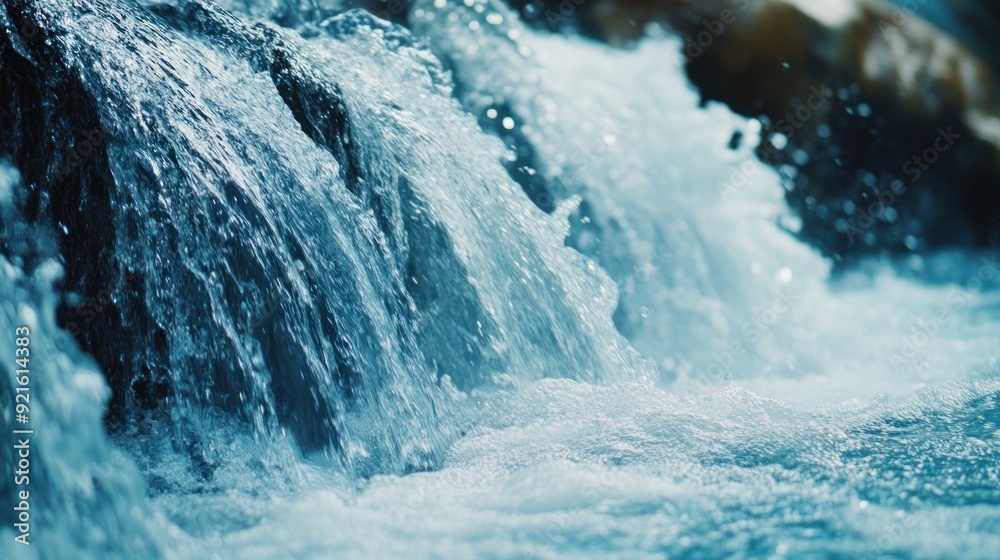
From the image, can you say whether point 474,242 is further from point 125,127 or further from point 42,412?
point 42,412

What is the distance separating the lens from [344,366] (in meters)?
2.53

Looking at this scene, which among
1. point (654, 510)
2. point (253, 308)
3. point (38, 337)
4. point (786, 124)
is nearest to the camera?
point (654, 510)

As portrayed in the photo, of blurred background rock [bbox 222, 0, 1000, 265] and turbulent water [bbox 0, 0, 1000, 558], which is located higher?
blurred background rock [bbox 222, 0, 1000, 265]

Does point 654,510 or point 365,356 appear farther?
point 365,356

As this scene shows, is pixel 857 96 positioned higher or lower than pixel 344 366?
higher

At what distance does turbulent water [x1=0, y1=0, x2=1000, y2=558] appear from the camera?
1890mm

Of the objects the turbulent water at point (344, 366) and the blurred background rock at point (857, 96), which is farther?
the blurred background rock at point (857, 96)

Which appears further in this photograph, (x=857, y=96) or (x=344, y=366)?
(x=857, y=96)

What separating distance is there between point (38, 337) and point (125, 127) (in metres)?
0.64

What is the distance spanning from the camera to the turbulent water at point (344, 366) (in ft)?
6.20

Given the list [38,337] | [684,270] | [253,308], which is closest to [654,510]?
[253,308]

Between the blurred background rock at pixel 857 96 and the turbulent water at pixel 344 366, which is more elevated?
the blurred background rock at pixel 857 96

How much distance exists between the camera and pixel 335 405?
2473mm

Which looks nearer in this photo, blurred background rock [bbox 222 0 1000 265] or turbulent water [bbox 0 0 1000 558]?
turbulent water [bbox 0 0 1000 558]
